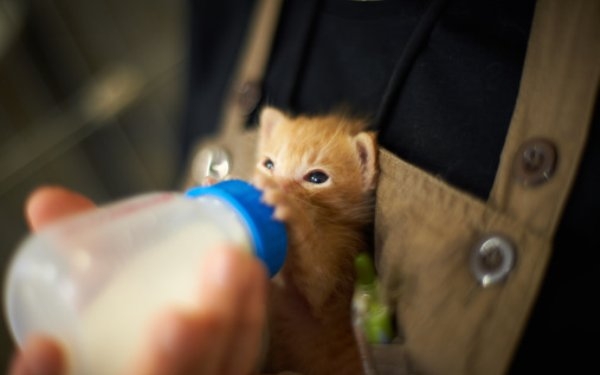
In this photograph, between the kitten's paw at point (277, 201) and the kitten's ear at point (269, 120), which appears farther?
the kitten's ear at point (269, 120)

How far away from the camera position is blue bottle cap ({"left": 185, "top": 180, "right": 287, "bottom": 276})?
40 cm

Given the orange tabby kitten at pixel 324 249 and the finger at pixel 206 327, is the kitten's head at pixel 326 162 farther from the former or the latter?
the finger at pixel 206 327

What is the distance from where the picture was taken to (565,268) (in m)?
0.44

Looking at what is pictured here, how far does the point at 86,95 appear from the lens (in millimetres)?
1206

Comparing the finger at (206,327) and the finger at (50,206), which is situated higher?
the finger at (50,206)

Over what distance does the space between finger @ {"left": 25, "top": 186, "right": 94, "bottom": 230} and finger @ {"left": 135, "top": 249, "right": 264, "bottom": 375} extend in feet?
0.49

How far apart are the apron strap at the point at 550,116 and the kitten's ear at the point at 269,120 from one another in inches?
8.0

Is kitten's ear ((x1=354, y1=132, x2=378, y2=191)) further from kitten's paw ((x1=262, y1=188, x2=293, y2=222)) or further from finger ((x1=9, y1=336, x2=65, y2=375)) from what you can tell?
finger ((x1=9, y1=336, x2=65, y2=375))

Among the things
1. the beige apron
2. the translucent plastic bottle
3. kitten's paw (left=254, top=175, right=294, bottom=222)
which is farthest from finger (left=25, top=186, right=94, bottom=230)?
the beige apron

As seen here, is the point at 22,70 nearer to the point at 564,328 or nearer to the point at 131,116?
the point at 131,116

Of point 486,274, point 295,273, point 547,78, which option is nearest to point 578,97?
point 547,78

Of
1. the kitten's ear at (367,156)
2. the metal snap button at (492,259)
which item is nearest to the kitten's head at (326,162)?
the kitten's ear at (367,156)

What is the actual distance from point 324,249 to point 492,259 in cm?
12

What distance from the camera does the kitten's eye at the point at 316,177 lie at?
1.62 feet
